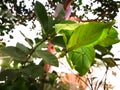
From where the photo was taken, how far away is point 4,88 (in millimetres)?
474

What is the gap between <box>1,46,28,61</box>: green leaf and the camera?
1.30 ft

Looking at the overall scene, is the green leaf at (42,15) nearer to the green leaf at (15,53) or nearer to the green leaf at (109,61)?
the green leaf at (15,53)

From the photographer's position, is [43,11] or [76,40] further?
[43,11]

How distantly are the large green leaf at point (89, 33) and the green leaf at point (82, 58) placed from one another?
33 millimetres

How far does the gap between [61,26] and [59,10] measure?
0.17 meters

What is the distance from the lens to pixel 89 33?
0.98 feet

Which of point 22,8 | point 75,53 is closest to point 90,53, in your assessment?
point 75,53

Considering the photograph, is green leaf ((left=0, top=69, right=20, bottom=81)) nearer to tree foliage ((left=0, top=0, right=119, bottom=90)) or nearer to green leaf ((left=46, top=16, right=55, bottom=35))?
tree foliage ((left=0, top=0, right=119, bottom=90))

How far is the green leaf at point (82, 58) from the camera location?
13.8 inches

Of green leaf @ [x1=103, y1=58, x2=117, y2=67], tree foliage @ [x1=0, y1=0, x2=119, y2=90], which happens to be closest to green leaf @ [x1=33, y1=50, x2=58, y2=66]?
tree foliage @ [x1=0, y1=0, x2=119, y2=90]

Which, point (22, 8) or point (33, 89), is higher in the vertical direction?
point (22, 8)

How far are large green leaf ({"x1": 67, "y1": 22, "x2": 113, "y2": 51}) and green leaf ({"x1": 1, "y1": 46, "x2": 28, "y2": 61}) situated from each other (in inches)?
4.8

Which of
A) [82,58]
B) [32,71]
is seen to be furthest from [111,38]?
[32,71]

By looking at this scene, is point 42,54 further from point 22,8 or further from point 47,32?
point 22,8
